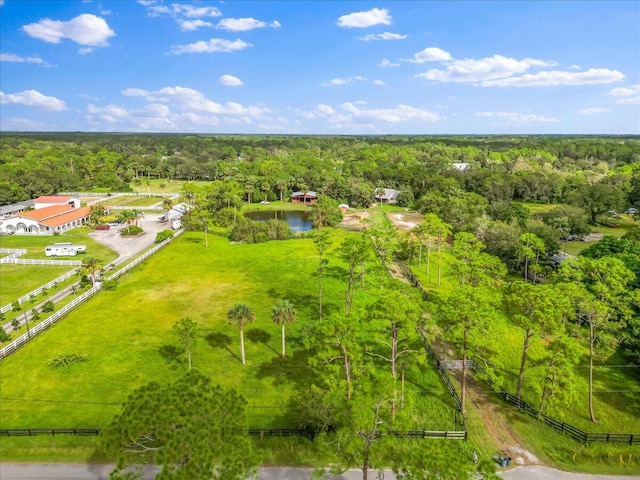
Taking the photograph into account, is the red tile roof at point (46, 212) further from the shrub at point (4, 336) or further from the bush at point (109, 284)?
the shrub at point (4, 336)

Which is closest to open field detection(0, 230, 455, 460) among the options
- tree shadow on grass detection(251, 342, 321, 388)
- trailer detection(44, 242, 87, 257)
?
tree shadow on grass detection(251, 342, 321, 388)

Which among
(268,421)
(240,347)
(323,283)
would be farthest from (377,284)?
(268,421)

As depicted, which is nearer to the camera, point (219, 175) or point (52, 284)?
point (52, 284)

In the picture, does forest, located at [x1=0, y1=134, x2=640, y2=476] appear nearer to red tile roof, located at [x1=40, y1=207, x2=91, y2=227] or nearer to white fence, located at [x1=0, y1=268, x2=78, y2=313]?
red tile roof, located at [x1=40, y1=207, x2=91, y2=227]

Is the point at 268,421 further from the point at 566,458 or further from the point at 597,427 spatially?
the point at 597,427

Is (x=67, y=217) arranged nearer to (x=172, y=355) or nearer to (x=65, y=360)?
(x=65, y=360)

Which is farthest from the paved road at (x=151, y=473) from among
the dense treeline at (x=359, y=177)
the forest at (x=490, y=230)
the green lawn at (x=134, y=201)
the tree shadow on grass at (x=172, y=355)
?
the green lawn at (x=134, y=201)
